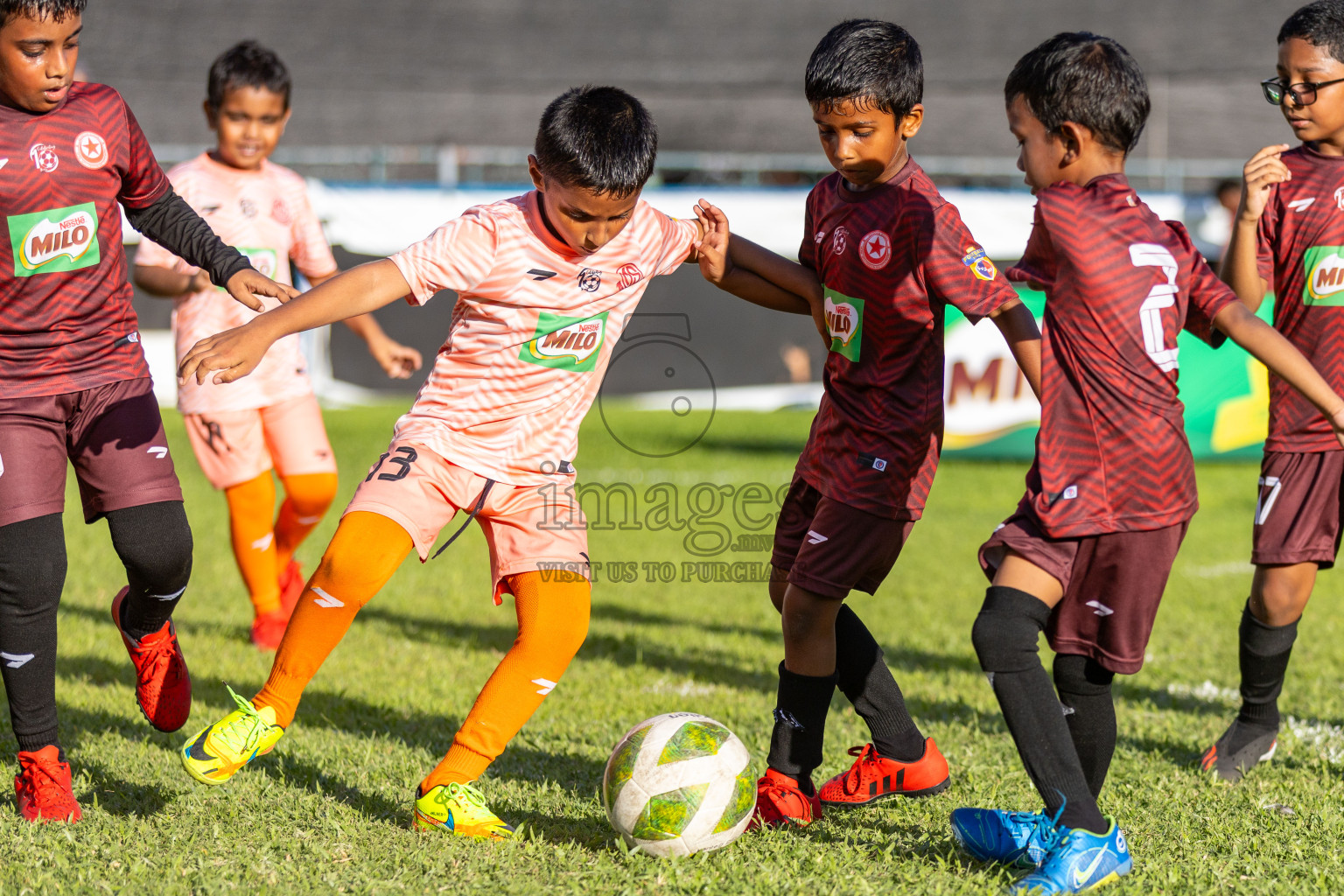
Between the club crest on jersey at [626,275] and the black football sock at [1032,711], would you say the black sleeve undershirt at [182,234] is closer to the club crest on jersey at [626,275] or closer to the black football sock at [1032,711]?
the club crest on jersey at [626,275]

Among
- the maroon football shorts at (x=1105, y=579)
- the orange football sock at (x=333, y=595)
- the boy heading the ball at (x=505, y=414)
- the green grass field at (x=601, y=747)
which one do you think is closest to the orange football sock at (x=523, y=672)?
the boy heading the ball at (x=505, y=414)

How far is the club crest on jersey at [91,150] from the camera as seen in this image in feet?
11.0

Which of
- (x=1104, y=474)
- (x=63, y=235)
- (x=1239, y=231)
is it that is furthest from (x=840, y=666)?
(x=63, y=235)

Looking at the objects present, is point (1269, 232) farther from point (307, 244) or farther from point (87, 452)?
point (307, 244)

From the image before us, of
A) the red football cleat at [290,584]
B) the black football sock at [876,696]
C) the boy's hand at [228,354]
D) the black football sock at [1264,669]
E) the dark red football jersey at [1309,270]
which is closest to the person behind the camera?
the boy's hand at [228,354]

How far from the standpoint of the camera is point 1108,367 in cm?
290

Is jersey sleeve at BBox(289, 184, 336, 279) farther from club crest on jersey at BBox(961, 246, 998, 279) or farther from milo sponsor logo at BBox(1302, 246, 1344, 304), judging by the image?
milo sponsor logo at BBox(1302, 246, 1344, 304)

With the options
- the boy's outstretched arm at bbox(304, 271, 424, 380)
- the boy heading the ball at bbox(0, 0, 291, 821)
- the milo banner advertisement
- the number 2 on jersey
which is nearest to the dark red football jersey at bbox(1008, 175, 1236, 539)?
the number 2 on jersey

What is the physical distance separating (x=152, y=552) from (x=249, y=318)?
2122 mm

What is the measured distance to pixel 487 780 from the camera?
3.78 m

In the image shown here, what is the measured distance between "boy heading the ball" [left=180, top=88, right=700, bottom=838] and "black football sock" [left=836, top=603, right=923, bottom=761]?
0.83 metres

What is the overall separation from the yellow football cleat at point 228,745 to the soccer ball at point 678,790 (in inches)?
35.0

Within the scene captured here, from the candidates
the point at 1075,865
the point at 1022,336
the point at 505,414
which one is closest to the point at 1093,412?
the point at 1022,336

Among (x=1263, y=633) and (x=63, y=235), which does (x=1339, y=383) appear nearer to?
(x=1263, y=633)
